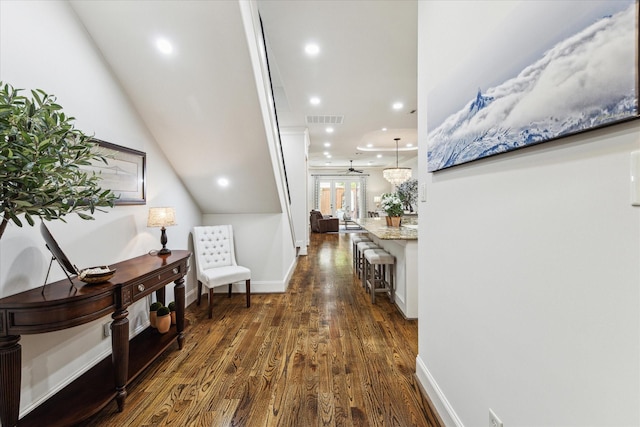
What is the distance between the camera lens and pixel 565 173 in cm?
84

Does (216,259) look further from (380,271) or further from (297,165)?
(297,165)

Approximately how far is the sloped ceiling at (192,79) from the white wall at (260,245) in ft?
2.53

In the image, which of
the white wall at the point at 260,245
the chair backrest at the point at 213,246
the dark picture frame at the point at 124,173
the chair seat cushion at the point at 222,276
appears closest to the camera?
the dark picture frame at the point at 124,173

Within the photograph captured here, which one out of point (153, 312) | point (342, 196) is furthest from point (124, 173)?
point (342, 196)

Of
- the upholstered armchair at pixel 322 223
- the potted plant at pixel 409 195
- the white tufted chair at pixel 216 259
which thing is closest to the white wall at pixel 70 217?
the white tufted chair at pixel 216 259

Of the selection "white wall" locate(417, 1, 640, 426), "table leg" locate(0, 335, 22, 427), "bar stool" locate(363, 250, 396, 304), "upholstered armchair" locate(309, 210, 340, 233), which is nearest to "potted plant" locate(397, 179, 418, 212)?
"bar stool" locate(363, 250, 396, 304)

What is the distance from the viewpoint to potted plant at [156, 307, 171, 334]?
99.0 inches

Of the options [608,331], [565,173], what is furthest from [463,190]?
[608,331]

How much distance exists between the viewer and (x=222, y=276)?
327 centimetres

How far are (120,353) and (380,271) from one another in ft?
10.8

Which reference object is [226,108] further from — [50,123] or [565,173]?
[565,173]

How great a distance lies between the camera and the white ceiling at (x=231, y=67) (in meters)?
2.02

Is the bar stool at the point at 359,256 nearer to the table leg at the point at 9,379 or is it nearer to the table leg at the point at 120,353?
the table leg at the point at 120,353

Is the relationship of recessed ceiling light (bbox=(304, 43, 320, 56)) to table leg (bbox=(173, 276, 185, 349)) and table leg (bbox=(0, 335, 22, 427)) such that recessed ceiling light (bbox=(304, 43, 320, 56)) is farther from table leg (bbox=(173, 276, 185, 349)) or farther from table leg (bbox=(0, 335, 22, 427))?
table leg (bbox=(0, 335, 22, 427))
